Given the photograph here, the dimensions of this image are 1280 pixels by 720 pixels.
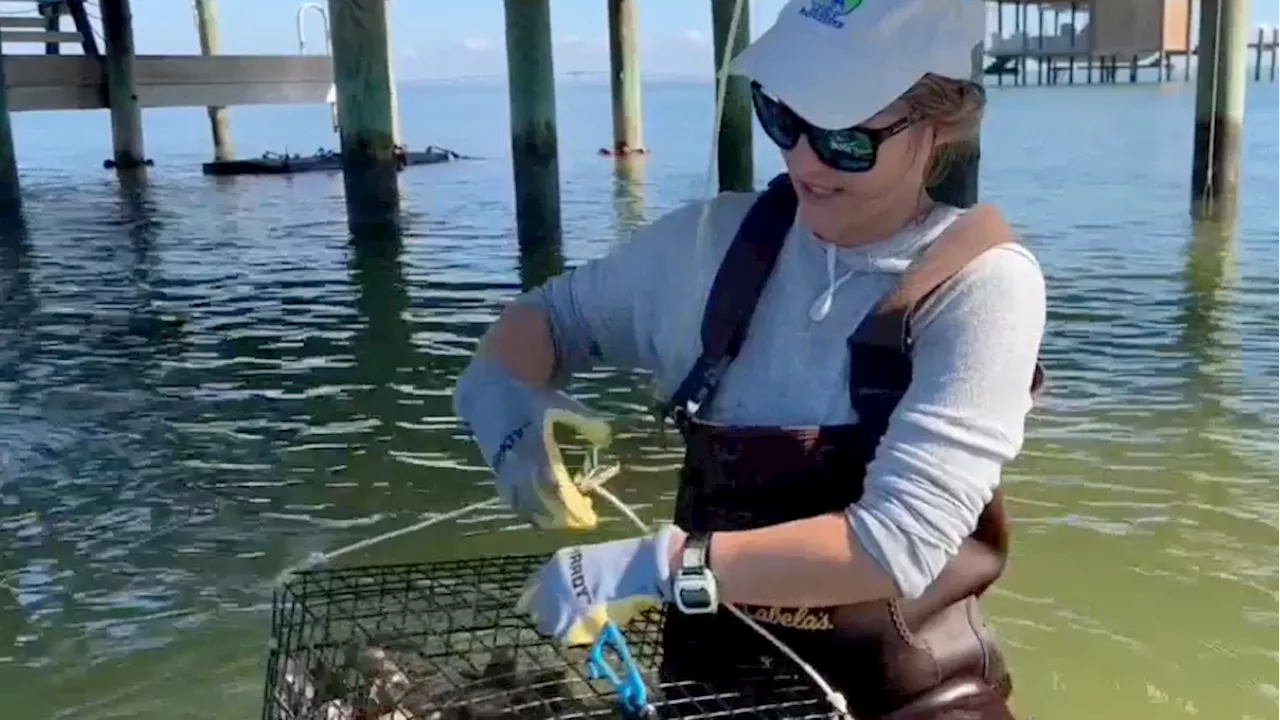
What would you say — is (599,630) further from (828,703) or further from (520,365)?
(520,365)

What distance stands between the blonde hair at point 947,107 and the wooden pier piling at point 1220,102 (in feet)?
55.2

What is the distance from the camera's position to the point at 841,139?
94.0 inches

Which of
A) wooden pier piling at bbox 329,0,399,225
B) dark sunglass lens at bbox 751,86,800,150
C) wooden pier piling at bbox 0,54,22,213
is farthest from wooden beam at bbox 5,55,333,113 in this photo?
dark sunglass lens at bbox 751,86,800,150

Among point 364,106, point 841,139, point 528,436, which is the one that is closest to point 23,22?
point 364,106

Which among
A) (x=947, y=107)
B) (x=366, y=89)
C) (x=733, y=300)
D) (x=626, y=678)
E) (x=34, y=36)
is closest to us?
(x=626, y=678)

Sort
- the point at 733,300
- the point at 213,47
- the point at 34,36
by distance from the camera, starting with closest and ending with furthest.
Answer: the point at 733,300
the point at 34,36
the point at 213,47

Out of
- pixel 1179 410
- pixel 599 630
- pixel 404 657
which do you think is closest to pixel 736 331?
pixel 599 630

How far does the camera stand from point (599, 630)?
7.40ft

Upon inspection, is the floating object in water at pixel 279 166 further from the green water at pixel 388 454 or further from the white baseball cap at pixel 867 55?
the white baseball cap at pixel 867 55

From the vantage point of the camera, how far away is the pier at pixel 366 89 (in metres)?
16.8

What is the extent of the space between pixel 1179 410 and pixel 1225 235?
874 cm

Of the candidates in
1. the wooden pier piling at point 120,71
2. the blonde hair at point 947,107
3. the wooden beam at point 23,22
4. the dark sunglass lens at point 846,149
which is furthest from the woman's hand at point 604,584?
the wooden beam at point 23,22

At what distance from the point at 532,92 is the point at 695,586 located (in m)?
18.4

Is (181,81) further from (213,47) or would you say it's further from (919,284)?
(919,284)
